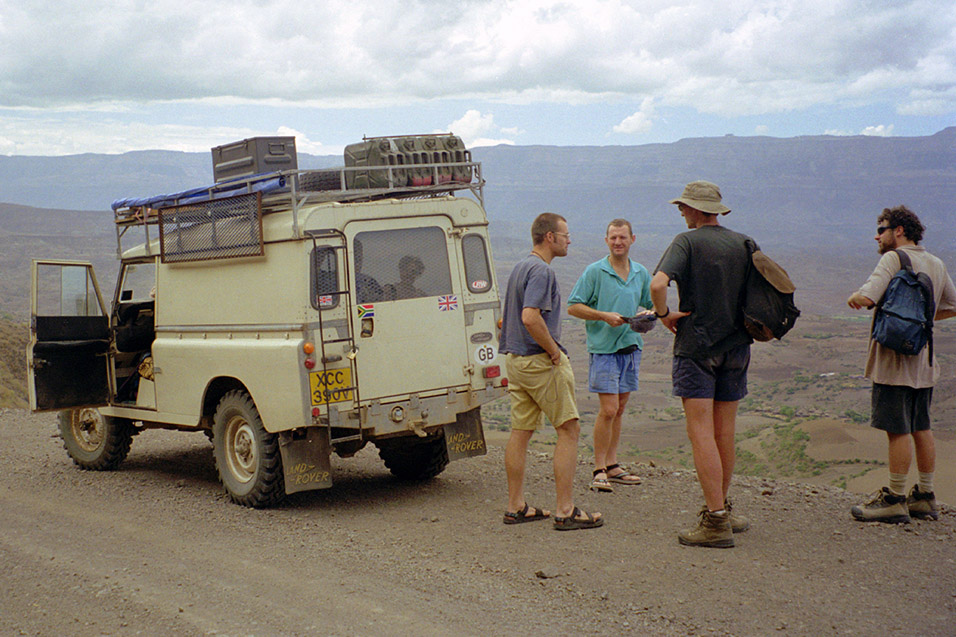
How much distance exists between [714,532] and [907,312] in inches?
74.5

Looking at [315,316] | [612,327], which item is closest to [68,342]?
[315,316]

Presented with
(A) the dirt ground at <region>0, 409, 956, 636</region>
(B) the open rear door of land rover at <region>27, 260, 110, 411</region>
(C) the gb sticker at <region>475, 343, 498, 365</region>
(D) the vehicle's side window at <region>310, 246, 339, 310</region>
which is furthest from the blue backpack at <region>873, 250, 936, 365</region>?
(B) the open rear door of land rover at <region>27, 260, 110, 411</region>

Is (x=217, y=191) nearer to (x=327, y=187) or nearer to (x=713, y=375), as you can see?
(x=327, y=187)

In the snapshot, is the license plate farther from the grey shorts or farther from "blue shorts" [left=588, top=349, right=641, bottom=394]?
the grey shorts

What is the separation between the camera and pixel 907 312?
5.90 metres

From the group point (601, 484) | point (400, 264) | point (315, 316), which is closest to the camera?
point (315, 316)

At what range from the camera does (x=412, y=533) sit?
6.44 metres

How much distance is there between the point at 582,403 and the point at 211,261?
27.9 m

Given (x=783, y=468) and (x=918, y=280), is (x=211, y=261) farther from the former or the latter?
(x=783, y=468)

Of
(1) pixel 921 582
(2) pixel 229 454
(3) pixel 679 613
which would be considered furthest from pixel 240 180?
(1) pixel 921 582

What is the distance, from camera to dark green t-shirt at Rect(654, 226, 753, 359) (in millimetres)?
5586

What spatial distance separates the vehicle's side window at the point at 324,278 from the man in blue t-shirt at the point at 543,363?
4.40 ft

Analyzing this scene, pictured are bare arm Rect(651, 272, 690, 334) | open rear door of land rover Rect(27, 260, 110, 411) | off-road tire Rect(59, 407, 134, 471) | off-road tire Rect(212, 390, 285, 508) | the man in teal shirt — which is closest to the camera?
bare arm Rect(651, 272, 690, 334)

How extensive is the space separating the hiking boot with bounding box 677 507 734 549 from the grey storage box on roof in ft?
13.6
